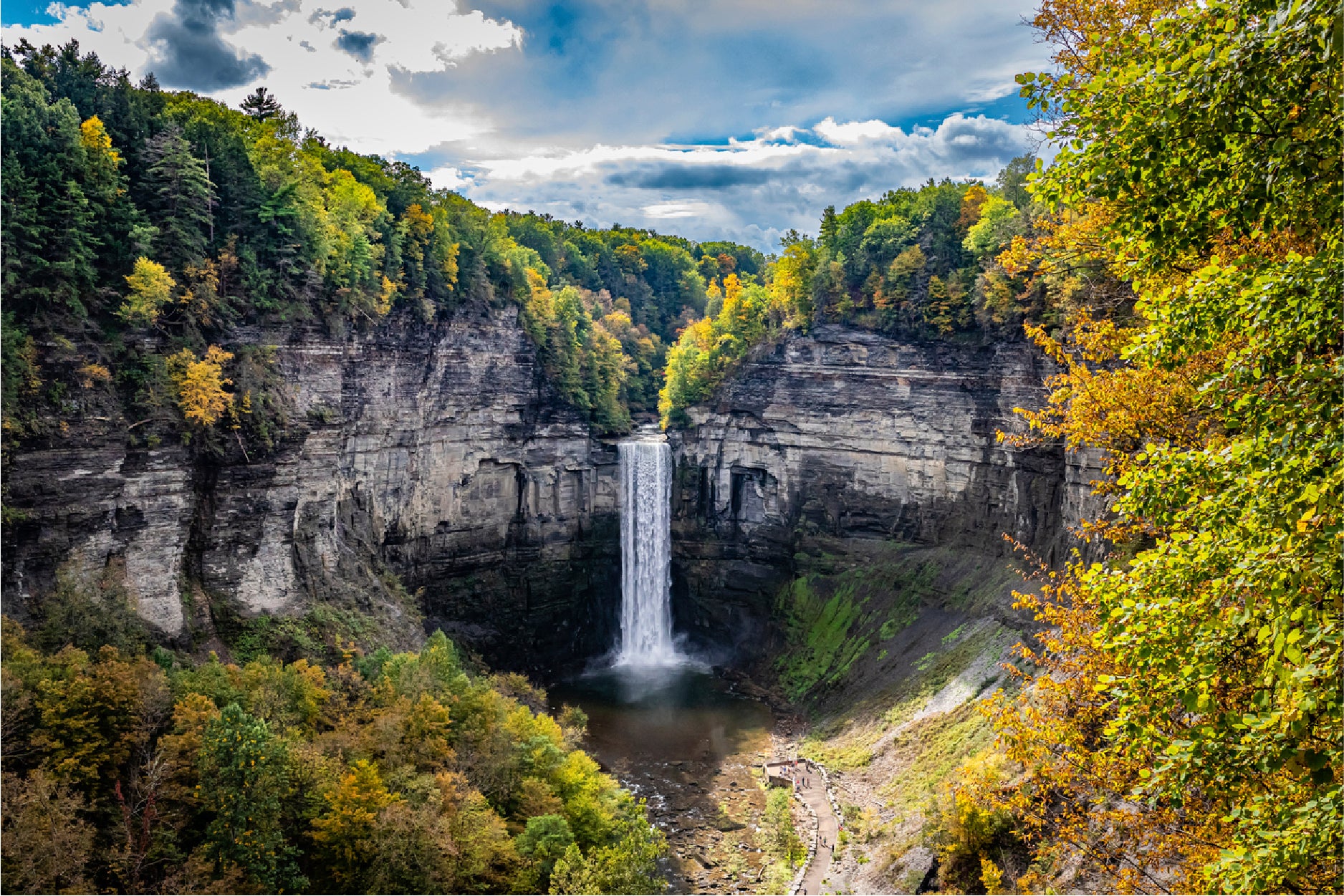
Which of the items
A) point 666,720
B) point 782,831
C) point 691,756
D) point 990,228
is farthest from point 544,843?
point 990,228

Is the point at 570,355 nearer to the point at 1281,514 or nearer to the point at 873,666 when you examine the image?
the point at 873,666

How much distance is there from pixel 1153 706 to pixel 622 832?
2939cm

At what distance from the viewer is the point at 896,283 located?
56594 mm

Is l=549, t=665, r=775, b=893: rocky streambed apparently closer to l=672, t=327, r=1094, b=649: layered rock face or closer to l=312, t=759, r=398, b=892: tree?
l=672, t=327, r=1094, b=649: layered rock face

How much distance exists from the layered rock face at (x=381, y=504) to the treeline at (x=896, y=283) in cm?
1220

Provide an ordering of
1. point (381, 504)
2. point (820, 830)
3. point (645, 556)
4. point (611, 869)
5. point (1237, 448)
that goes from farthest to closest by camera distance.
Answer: point (645, 556) < point (381, 504) < point (820, 830) < point (611, 869) < point (1237, 448)

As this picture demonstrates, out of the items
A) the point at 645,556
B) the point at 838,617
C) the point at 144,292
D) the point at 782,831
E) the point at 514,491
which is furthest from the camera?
the point at 645,556

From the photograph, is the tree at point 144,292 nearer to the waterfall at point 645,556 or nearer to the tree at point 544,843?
the tree at point 544,843

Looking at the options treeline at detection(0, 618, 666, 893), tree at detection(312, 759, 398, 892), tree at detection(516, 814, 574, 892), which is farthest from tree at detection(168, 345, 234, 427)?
tree at detection(516, 814, 574, 892)

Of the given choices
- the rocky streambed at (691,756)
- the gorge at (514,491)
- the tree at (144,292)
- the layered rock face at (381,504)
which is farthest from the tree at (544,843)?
the tree at (144,292)

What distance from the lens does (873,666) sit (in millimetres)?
49688

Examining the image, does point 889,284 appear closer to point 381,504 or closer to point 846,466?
point 846,466

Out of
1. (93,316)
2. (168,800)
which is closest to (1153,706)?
(168,800)

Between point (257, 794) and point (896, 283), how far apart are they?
46.7 meters
